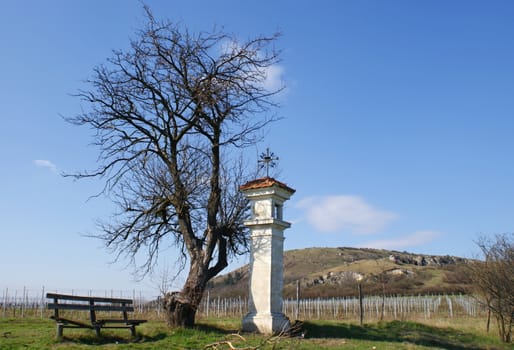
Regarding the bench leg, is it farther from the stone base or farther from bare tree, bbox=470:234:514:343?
bare tree, bbox=470:234:514:343

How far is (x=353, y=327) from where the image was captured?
17.7 meters

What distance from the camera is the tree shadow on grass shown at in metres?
15.4

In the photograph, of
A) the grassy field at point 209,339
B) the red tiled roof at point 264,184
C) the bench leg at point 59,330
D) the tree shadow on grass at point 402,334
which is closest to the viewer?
the grassy field at point 209,339

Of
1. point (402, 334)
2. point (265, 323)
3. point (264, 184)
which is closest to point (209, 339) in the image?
point (265, 323)

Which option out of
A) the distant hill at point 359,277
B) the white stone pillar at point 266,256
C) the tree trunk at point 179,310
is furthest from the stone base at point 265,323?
the distant hill at point 359,277

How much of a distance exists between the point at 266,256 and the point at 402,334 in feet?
23.3

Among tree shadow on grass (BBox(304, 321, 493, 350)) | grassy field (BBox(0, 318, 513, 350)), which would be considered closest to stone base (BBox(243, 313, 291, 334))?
grassy field (BBox(0, 318, 513, 350))

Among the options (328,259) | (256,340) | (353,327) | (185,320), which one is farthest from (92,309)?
(328,259)

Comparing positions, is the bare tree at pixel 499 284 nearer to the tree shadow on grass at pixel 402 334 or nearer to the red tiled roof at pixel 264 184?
the tree shadow on grass at pixel 402 334

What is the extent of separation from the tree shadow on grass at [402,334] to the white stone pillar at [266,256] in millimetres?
1317

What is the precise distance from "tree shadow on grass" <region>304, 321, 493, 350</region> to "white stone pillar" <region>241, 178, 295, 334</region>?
132cm

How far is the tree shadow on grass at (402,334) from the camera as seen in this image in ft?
50.6

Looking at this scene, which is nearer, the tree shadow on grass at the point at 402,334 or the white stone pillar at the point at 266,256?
the white stone pillar at the point at 266,256

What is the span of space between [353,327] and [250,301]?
5.28 meters
